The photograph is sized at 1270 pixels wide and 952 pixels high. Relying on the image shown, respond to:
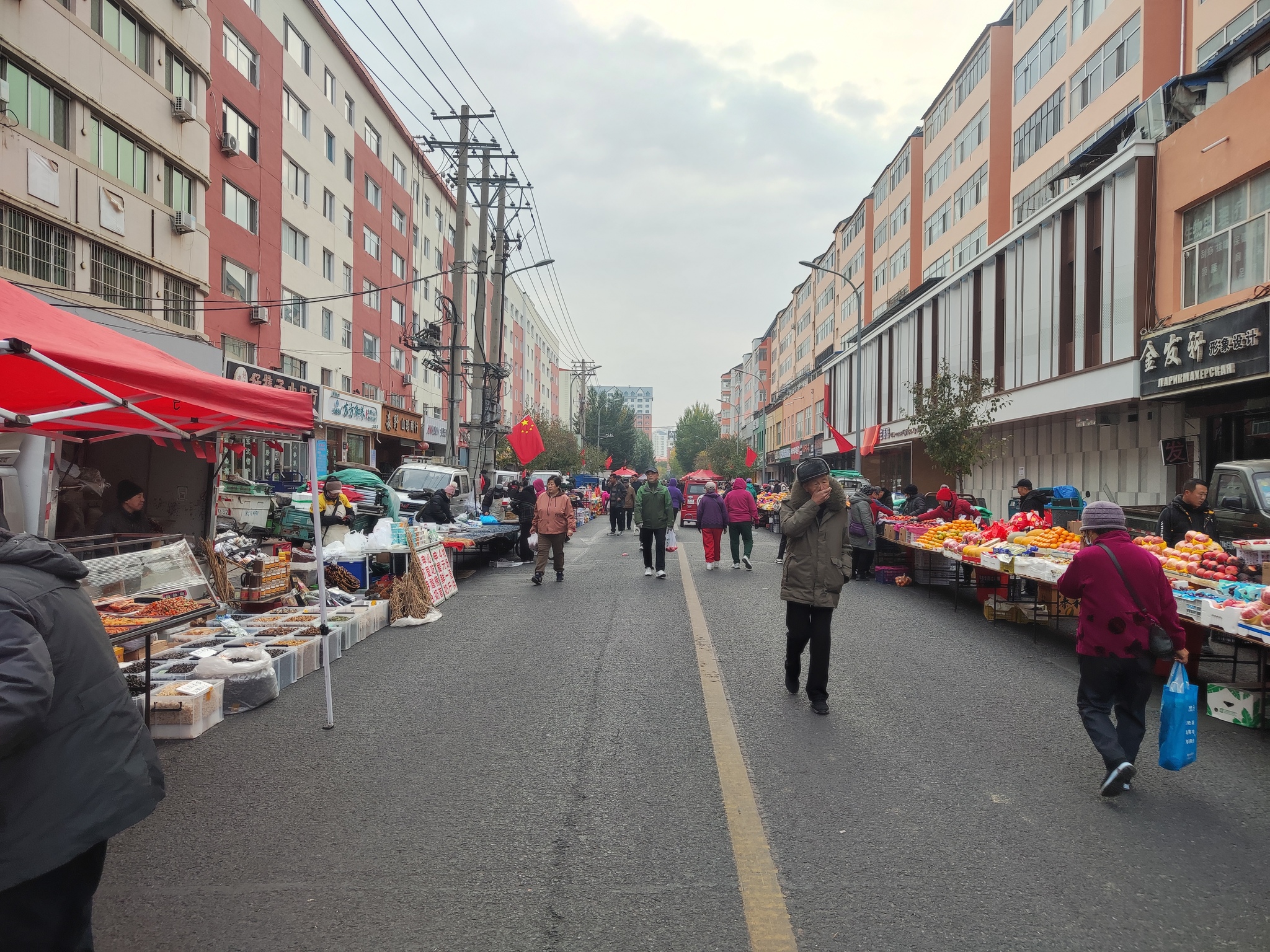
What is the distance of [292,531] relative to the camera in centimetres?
1563

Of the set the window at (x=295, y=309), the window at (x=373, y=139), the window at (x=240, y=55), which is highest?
the window at (x=373, y=139)

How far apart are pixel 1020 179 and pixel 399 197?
2957cm

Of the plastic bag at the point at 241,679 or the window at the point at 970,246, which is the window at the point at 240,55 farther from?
the window at the point at 970,246

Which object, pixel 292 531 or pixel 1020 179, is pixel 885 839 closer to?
pixel 292 531

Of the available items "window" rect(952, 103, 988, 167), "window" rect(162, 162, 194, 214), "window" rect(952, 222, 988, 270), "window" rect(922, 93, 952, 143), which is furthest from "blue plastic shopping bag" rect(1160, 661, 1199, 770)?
"window" rect(922, 93, 952, 143)

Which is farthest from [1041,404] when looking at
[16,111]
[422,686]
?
[16,111]

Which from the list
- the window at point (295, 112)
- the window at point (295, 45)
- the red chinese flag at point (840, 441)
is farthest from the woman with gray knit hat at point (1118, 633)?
the window at point (295, 45)

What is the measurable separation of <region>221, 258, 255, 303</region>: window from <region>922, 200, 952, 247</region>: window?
30.1 meters

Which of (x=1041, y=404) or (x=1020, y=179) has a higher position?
(x=1020, y=179)

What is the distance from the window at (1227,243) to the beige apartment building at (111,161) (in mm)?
19839

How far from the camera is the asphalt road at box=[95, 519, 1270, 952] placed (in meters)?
3.27

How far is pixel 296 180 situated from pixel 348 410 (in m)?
8.79

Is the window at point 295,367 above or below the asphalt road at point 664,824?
above

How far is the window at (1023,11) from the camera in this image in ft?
103
